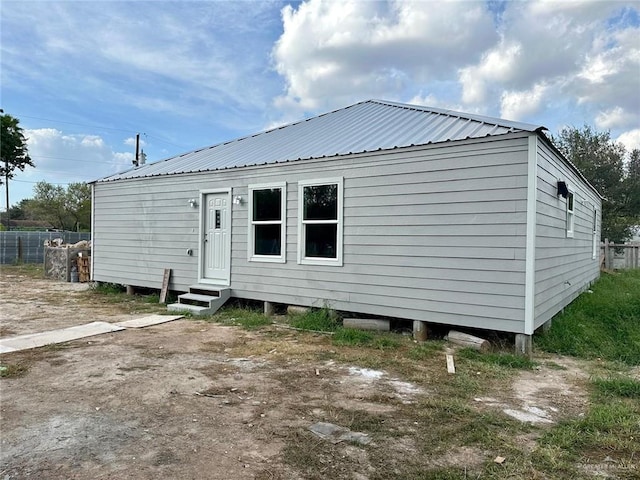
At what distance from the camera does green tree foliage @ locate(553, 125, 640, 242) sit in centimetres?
2245

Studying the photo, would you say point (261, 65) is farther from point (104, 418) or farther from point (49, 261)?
point (104, 418)

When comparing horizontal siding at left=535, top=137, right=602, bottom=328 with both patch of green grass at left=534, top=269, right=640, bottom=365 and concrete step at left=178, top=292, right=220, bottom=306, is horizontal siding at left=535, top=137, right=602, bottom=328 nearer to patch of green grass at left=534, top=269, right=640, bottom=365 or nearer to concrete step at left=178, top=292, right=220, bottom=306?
patch of green grass at left=534, top=269, right=640, bottom=365

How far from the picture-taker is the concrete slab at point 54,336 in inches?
208

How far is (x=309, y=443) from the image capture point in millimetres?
2758

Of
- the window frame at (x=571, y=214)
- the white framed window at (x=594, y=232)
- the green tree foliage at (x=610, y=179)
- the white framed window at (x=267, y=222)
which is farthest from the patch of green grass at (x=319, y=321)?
the green tree foliage at (x=610, y=179)

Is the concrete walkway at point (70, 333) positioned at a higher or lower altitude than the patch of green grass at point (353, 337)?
lower

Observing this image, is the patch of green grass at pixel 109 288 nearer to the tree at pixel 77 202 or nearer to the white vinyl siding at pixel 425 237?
the white vinyl siding at pixel 425 237

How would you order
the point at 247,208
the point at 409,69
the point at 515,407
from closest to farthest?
the point at 515,407
the point at 247,208
the point at 409,69

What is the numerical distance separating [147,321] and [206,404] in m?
4.07

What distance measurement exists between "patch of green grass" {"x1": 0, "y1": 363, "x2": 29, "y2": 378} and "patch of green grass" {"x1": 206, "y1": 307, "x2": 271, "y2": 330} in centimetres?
295

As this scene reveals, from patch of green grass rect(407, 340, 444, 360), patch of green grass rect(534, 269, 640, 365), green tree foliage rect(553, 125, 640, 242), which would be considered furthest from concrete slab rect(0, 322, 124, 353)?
green tree foliage rect(553, 125, 640, 242)

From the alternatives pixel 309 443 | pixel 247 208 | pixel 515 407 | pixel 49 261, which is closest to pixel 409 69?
pixel 247 208

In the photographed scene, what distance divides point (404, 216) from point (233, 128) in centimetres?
1517

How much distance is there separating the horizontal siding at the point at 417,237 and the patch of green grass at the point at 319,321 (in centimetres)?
19
